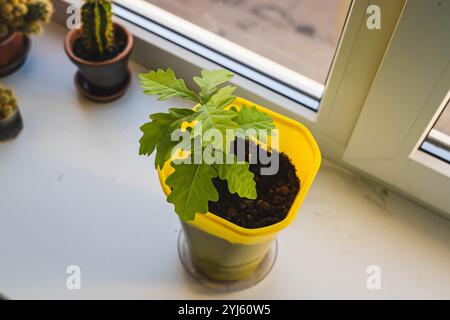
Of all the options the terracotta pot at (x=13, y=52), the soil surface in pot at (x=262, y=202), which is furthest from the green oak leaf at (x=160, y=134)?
the terracotta pot at (x=13, y=52)

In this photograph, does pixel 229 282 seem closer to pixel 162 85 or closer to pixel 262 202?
pixel 262 202

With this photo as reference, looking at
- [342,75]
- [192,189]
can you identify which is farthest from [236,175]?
[342,75]

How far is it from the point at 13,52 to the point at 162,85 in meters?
0.53

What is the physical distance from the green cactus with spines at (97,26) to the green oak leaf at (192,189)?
41cm

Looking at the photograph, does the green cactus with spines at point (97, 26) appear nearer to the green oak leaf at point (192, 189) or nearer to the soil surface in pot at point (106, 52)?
Result: the soil surface in pot at point (106, 52)

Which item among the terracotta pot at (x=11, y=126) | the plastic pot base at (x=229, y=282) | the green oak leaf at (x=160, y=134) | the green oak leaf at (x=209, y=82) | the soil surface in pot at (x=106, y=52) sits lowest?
the plastic pot base at (x=229, y=282)

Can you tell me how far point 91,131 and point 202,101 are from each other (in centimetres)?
41

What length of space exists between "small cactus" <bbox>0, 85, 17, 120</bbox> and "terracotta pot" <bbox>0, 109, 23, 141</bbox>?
0.5 inches

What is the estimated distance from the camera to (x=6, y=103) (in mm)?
862

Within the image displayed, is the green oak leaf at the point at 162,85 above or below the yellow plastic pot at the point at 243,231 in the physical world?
above

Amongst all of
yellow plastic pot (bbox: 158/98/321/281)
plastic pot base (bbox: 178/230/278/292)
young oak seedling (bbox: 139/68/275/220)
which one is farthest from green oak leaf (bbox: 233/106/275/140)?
plastic pot base (bbox: 178/230/278/292)

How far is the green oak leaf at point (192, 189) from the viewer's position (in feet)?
1.84
